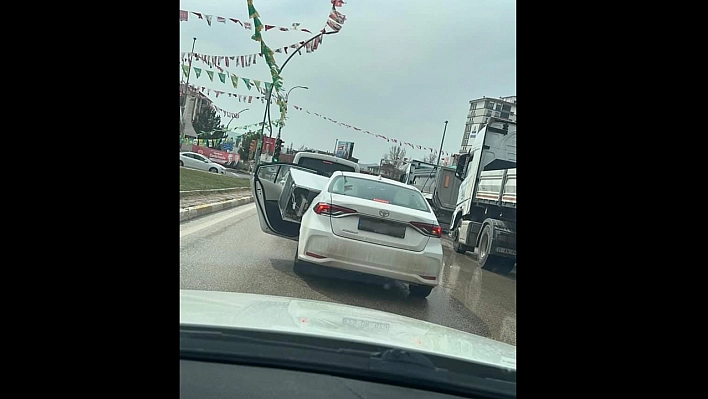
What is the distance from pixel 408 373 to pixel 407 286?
16.7 ft

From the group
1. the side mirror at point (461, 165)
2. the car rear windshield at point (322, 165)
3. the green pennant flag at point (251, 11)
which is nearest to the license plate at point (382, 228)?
the green pennant flag at point (251, 11)

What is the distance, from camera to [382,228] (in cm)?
670

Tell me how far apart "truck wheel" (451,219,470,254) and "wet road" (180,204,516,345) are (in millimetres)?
3229

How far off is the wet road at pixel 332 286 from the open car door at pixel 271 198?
41 centimetres

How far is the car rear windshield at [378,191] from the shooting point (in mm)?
7125

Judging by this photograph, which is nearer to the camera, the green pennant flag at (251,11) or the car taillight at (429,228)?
the green pennant flag at (251,11)

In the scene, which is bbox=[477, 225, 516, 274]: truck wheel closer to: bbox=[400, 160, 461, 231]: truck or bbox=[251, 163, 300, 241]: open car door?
bbox=[251, 163, 300, 241]: open car door

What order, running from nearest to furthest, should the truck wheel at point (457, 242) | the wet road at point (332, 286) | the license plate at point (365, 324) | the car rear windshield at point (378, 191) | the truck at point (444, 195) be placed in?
the license plate at point (365, 324) → the wet road at point (332, 286) → the car rear windshield at point (378, 191) → the truck wheel at point (457, 242) → the truck at point (444, 195)

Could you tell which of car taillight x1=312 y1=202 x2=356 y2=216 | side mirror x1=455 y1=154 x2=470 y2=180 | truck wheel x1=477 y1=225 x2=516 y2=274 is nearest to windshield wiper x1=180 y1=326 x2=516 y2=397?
car taillight x1=312 y1=202 x2=356 y2=216

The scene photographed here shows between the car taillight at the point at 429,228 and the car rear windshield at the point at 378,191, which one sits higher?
the car rear windshield at the point at 378,191

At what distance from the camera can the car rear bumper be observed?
261 inches

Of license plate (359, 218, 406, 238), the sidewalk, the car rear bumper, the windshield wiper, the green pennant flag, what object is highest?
the green pennant flag

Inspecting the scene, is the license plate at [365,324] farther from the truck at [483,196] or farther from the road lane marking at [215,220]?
the truck at [483,196]
